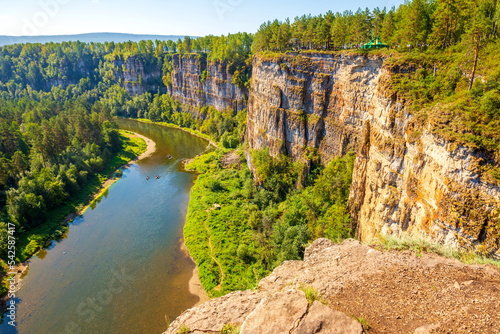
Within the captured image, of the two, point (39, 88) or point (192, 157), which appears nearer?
point (192, 157)

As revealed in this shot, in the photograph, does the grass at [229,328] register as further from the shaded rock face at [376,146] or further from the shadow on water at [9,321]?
the shadow on water at [9,321]

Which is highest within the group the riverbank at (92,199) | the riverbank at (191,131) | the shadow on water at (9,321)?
the riverbank at (191,131)

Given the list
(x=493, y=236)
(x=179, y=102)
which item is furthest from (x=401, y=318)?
(x=179, y=102)

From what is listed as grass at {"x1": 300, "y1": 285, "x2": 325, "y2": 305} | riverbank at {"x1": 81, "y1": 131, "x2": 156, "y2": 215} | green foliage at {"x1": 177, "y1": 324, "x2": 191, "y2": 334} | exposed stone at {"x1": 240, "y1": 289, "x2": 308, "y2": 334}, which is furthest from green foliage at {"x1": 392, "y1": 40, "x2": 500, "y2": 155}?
riverbank at {"x1": 81, "y1": 131, "x2": 156, "y2": 215}

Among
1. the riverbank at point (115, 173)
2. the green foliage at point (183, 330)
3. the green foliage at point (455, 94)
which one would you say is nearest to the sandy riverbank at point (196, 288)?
the green foliage at point (183, 330)

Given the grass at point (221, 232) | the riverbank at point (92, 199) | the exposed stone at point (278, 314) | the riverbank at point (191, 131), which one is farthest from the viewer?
the riverbank at point (191, 131)

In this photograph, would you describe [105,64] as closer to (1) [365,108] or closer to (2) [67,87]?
(2) [67,87]
